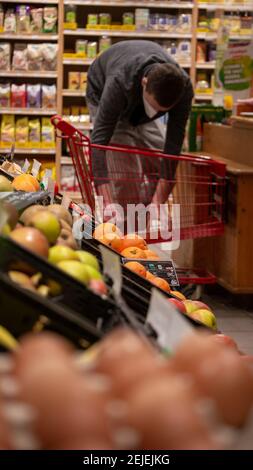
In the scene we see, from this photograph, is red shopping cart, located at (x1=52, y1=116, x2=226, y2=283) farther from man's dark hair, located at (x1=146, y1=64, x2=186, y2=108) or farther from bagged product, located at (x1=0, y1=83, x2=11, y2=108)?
bagged product, located at (x1=0, y1=83, x2=11, y2=108)

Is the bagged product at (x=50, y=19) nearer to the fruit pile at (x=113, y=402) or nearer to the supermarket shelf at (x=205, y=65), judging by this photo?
the supermarket shelf at (x=205, y=65)

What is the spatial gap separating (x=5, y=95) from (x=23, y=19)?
0.74m

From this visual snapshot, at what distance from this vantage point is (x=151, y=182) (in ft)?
14.7

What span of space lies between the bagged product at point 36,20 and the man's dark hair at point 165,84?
3.86 metres

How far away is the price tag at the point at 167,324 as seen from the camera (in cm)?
109

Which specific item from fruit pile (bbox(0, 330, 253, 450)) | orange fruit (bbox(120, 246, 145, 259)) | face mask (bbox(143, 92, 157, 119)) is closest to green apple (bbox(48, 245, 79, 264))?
fruit pile (bbox(0, 330, 253, 450))

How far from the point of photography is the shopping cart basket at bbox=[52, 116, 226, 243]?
4184 mm

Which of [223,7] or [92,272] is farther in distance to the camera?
[223,7]

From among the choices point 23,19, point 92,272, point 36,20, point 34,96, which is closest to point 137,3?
point 36,20

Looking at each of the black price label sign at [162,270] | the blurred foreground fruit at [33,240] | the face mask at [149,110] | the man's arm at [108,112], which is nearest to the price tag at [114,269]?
the blurred foreground fruit at [33,240]

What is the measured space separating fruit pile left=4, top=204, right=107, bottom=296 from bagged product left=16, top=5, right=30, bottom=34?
6406mm

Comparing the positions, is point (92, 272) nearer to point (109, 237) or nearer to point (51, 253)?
point (51, 253)

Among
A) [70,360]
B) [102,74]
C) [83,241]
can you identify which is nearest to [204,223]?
[102,74]

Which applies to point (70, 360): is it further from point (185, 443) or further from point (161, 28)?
point (161, 28)
